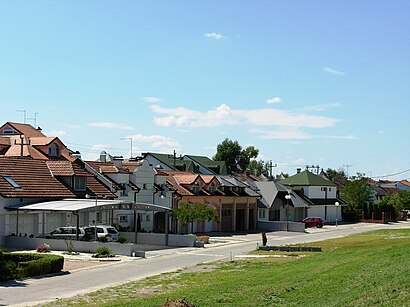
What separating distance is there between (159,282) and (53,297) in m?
5.25

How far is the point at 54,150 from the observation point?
58062 mm

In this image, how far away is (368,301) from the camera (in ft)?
46.9

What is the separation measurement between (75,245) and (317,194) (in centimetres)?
5346

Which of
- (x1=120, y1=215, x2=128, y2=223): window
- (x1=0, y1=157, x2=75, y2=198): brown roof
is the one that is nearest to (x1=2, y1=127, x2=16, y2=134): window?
(x1=0, y1=157, x2=75, y2=198): brown roof

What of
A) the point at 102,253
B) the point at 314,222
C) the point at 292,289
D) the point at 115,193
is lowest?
the point at 102,253

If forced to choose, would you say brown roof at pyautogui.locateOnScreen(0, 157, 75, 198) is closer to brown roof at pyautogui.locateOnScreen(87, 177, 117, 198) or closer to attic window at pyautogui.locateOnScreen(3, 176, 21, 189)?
attic window at pyautogui.locateOnScreen(3, 176, 21, 189)

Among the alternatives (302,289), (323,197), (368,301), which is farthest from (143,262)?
(323,197)

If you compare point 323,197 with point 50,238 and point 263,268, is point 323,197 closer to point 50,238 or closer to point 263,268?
point 50,238

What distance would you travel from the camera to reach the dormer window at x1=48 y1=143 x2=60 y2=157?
57531 millimetres

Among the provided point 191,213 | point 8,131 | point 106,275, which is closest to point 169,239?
point 191,213

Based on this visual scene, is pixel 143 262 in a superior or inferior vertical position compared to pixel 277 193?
inferior

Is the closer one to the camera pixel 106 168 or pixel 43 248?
pixel 43 248

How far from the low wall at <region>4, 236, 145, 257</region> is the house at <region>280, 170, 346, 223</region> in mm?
47965

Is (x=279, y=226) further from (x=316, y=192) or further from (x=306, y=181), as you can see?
(x=316, y=192)
